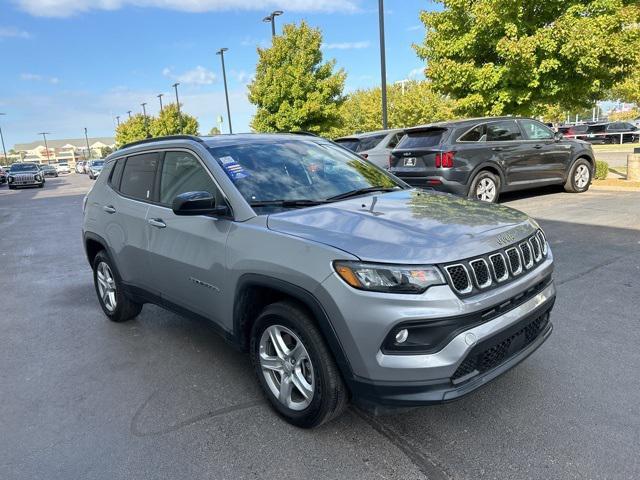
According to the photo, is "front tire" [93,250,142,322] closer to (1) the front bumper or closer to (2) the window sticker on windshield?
(2) the window sticker on windshield

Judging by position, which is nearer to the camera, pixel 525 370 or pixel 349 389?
pixel 349 389

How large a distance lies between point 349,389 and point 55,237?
383 inches

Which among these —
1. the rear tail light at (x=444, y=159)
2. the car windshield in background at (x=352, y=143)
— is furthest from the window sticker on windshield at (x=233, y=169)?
the car windshield in background at (x=352, y=143)

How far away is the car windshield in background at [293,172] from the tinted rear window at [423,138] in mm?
5682

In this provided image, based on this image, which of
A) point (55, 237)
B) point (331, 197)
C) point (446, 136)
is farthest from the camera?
point (55, 237)

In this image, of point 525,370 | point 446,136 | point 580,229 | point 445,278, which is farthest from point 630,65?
point 445,278

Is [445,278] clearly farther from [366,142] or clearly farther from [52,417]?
[366,142]

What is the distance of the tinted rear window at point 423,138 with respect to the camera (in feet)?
31.4

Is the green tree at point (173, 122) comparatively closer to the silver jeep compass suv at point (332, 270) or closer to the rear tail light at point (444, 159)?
the rear tail light at point (444, 159)

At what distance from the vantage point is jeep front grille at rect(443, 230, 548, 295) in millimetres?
2496

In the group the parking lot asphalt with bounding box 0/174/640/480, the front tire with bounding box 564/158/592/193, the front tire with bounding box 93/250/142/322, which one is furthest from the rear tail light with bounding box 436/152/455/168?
the front tire with bounding box 93/250/142/322

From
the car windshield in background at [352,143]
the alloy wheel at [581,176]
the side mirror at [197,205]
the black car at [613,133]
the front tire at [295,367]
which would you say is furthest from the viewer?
the black car at [613,133]

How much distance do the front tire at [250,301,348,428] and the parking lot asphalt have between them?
0.15m

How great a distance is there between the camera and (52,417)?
3.28 meters
